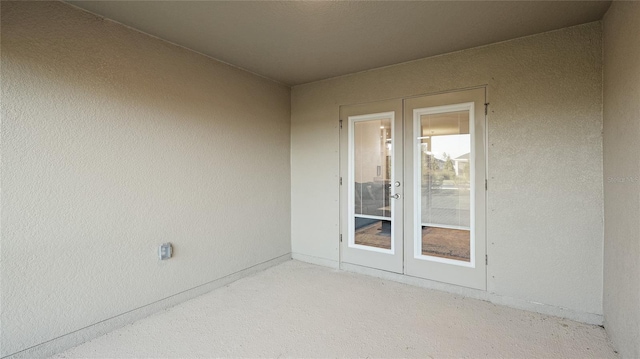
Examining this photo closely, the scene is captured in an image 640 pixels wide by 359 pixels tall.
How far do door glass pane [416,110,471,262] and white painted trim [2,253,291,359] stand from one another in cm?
225

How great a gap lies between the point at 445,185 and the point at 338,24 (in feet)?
6.23

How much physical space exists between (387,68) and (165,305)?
11.0 feet

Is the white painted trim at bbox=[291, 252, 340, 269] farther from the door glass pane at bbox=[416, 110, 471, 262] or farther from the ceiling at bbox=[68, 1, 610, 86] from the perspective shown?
the ceiling at bbox=[68, 1, 610, 86]

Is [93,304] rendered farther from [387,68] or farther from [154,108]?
[387,68]

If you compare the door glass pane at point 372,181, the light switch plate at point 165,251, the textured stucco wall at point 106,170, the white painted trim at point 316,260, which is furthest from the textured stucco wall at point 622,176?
the light switch plate at point 165,251

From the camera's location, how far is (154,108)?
2.66 m

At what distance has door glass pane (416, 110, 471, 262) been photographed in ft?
9.96

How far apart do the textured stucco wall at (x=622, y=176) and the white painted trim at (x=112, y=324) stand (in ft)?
10.8

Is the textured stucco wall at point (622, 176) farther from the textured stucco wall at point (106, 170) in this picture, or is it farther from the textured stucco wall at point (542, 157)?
the textured stucco wall at point (106, 170)

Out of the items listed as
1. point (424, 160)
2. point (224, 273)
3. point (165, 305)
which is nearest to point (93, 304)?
point (165, 305)

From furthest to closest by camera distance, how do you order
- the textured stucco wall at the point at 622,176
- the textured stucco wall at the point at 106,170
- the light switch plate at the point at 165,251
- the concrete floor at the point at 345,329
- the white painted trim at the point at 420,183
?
1. the white painted trim at the point at 420,183
2. the light switch plate at the point at 165,251
3. the concrete floor at the point at 345,329
4. the textured stucco wall at the point at 106,170
5. the textured stucco wall at the point at 622,176

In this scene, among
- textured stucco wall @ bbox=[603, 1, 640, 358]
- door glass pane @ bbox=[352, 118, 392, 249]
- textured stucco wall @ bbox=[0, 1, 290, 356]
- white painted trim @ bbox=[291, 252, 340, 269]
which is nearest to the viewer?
textured stucco wall @ bbox=[603, 1, 640, 358]

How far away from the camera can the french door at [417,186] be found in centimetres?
298

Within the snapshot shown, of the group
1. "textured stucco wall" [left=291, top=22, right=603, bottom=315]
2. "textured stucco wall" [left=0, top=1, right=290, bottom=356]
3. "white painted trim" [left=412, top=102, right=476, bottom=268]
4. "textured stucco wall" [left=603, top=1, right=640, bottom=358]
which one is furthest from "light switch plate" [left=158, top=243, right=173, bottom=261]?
"textured stucco wall" [left=603, top=1, right=640, bottom=358]
